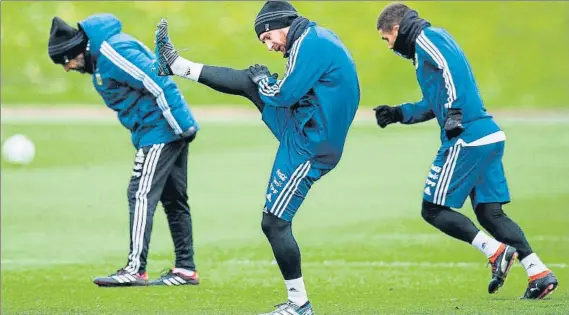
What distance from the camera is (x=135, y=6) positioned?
119 feet

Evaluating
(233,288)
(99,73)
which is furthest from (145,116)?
(233,288)

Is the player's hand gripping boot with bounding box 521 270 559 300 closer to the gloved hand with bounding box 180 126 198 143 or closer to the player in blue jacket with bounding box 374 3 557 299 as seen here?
the player in blue jacket with bounding box 374 3 557 299

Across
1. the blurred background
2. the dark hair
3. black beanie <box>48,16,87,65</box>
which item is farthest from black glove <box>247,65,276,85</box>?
the blurred background

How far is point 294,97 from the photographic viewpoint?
732 centimetres

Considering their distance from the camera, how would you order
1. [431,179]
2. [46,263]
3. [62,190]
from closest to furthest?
[431,179] → [46,263] → [62,190]

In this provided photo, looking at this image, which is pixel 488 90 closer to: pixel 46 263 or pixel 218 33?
pixel 218 33

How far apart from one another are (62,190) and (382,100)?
57.2 feet

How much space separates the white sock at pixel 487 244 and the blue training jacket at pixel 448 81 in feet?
2.24

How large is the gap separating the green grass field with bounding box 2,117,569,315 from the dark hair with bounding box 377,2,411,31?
1.94 metres

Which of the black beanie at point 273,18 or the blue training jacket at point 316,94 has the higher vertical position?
the black beanie at point 273,18

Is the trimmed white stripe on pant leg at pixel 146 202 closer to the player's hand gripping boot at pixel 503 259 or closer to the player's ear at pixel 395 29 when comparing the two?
the player's ear at pixel 395 29

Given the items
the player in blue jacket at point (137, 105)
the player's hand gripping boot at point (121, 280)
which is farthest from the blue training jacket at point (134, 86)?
the player's hand gripping boot at point (121, 280)

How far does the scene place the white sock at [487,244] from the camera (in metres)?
8.25

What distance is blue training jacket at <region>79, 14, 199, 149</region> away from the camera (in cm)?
943
